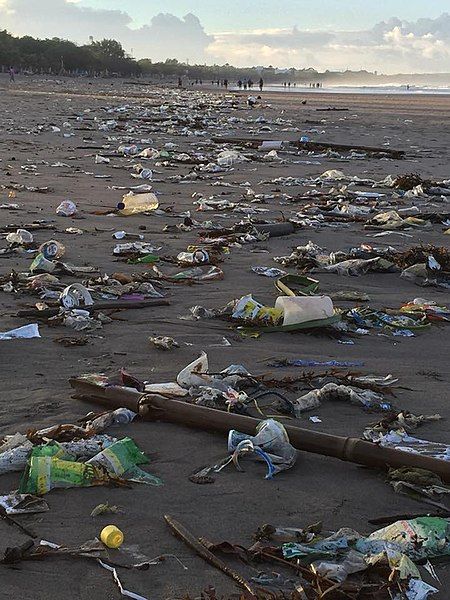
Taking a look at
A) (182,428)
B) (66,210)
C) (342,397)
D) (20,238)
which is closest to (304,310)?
(342,397)

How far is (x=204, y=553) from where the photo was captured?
2.18m

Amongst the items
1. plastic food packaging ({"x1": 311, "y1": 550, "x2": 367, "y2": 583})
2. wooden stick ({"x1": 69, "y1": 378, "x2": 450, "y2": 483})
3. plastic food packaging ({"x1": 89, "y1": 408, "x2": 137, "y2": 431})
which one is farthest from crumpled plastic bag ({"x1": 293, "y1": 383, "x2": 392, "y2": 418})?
plastic food packaging ({"x1": 311, "y1": 550, "x2": 367, "y2": 583})

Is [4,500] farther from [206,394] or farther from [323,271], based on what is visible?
[323,271]

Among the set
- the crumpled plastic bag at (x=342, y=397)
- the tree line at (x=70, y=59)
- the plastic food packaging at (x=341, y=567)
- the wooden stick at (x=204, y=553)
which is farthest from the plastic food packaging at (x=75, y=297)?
the tree line at (x=70, y=59)

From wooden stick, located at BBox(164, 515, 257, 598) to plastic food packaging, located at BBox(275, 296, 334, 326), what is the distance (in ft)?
7.15

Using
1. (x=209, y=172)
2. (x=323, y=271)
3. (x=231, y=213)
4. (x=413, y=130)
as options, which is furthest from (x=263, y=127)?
(x=323, y=271)

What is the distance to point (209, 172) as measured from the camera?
1177 cm

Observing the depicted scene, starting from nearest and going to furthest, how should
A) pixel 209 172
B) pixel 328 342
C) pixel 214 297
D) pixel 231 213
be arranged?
pixel 328 342, pixel 214 297, pixel 231 213, pixel 209 172

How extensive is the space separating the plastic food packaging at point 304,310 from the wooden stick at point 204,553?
218 cm

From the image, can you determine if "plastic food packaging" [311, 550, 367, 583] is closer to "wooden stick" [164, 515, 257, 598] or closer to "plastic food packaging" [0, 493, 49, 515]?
"wooden stick" [164, 515, 257, 598]

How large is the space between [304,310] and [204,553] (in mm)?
2399

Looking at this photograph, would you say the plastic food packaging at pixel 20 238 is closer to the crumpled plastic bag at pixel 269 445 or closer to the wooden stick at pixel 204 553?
the crumpled plastic bag at pixel 269 445

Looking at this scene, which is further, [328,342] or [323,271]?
[323,271]

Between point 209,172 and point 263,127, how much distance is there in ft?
32.4
